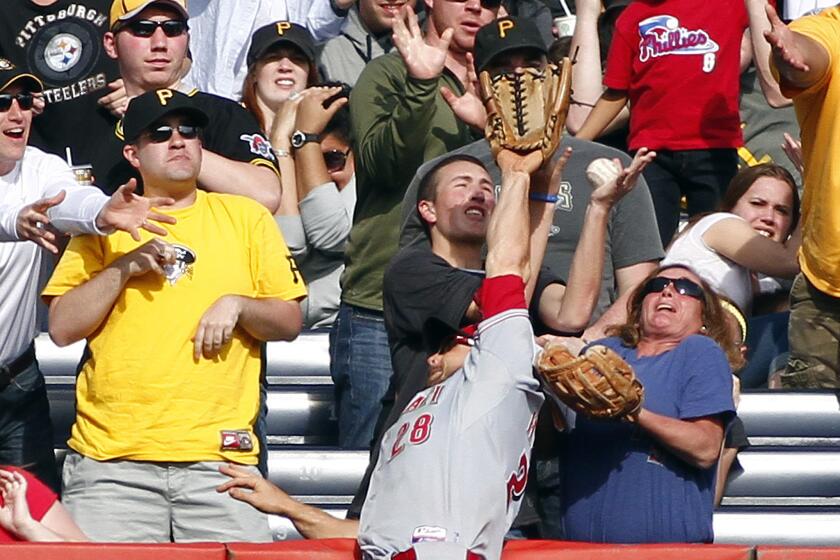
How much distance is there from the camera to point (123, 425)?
5.66 meters

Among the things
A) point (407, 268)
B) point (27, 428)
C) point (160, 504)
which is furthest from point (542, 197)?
point (27, 428)

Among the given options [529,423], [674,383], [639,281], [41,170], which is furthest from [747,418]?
[41,170]

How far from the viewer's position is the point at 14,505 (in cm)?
518

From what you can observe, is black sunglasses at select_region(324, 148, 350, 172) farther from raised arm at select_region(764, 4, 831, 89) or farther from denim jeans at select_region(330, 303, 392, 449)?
raised arm at select_region(764, 4, 831, 89)

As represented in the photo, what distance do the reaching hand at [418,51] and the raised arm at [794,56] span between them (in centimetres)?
121

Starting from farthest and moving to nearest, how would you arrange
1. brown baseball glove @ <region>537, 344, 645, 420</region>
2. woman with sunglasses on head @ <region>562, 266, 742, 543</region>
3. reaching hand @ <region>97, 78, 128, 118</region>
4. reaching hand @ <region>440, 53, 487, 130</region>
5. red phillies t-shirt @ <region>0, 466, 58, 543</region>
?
reaching hand @ <region>97, 78, 128, 118</region> → reaching hand @ <region>440, 53, 487, 130</region> → woman with sunglasses on head @ <region>562, 266, 742, 543</region> → red phillies t-shirt @ <region>0, 466, 58, 543</region> → brown baseball glove @ <region>537, 344, 645, 420</region>

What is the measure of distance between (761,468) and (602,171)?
5.14 ft

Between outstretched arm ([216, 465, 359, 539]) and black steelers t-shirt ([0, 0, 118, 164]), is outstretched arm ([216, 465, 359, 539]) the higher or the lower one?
the lower one

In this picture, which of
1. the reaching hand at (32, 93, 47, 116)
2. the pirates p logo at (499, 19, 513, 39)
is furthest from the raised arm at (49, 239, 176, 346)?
the pirates p logo at (499, 19, 513, 39)

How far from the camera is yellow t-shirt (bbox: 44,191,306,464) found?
5660mm

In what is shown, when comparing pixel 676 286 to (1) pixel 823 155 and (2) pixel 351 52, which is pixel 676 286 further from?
(2) pixel 351 52

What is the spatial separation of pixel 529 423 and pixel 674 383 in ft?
2.18

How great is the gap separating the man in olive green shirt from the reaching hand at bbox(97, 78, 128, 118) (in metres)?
0.87

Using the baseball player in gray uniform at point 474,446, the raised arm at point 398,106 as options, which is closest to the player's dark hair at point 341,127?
the raised arm at point 398,106
